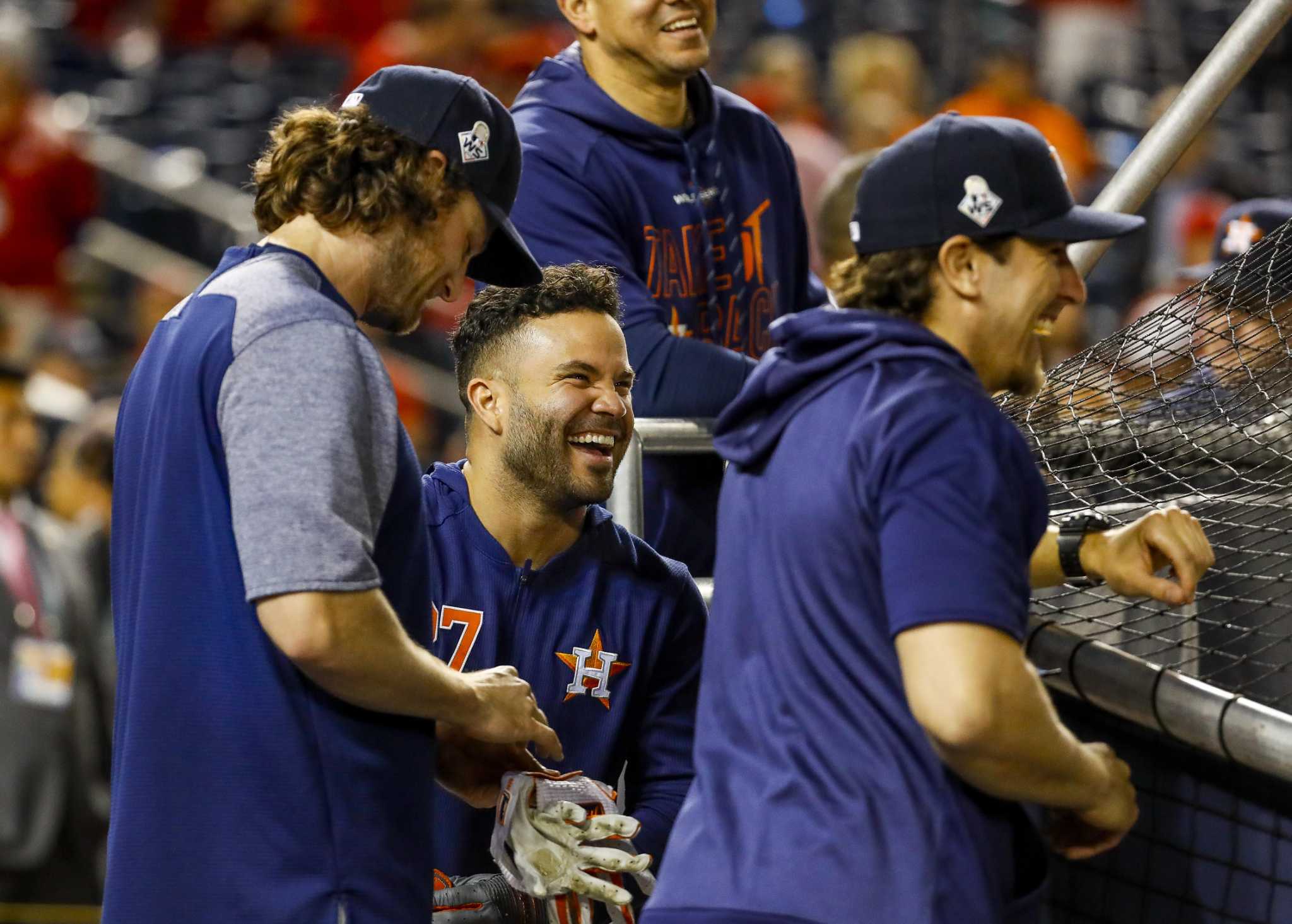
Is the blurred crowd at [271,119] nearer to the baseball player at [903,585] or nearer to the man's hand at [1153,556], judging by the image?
the man's hand at [1153,556]

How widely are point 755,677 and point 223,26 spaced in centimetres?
759

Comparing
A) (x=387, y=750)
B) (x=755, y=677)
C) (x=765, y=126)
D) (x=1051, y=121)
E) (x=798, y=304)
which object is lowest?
(x=387, y=750)

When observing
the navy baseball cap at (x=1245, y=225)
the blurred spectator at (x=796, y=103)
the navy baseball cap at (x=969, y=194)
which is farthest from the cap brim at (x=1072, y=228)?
the blurred spectator at (x=796, y=103)

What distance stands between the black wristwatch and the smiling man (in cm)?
69

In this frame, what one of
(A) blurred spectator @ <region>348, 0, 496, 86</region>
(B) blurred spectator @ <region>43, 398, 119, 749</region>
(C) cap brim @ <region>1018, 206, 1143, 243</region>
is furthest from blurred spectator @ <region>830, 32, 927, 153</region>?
(C) cap brim @ <region>1018, 206, 1143, 243</region>

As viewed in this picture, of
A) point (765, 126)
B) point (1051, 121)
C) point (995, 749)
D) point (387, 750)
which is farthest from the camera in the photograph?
point (1051, 121)

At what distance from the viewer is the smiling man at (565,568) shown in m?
2.50

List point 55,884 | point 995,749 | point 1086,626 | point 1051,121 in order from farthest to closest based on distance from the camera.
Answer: point 1051,121, point 55,884, point 1086,626, point 995,749

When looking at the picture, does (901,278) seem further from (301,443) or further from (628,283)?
(628,283)

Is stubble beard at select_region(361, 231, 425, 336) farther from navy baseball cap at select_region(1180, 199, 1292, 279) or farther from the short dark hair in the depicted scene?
navy baseball cap at select_region(1180, 199, 1292, 279)

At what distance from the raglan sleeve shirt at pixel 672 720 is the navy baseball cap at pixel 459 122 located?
694mm

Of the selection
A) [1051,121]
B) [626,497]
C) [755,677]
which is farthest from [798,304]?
[1051,121]

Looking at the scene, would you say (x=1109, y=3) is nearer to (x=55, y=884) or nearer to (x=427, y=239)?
(x=55, y=884)

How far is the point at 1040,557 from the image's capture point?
2074 millimetres
